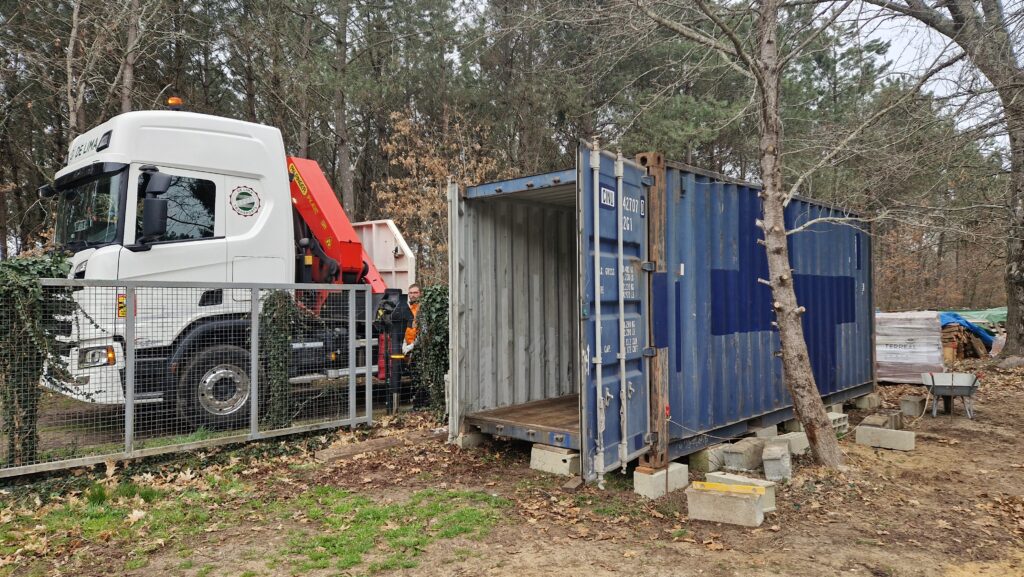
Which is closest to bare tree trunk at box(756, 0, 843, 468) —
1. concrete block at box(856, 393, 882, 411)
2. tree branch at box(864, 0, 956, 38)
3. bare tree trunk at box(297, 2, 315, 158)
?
tree branch at box(864, 0, 956, 38)

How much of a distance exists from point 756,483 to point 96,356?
5.91 meters

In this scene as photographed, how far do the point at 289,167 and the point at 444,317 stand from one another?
2847 mm

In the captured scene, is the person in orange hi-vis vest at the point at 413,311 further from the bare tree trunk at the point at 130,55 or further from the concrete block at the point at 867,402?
the bare tree trunk at the point at 130,55

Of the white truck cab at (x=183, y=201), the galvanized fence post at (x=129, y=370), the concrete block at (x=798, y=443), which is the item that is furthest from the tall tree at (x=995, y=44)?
the galvanized fence post at (x=129, y=370)

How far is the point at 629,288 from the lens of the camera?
583 cm

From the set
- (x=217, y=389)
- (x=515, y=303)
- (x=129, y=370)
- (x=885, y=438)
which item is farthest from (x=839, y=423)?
(x=129, y=370)

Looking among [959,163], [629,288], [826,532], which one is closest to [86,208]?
[629,288]

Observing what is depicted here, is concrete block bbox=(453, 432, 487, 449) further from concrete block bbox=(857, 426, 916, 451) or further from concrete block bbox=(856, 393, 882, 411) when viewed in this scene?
concrete block bbox=(856, 393, 882, 411)

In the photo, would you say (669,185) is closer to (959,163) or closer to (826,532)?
(826,532)

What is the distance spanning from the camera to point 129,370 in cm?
606

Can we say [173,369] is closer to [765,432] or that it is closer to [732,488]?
[732,488]

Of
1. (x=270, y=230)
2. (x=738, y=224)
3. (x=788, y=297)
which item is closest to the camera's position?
(x=788, y=297)

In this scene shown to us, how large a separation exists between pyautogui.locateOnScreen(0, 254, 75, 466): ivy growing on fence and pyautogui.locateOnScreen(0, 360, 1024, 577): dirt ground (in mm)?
429

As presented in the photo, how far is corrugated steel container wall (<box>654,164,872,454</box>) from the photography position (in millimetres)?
6145
